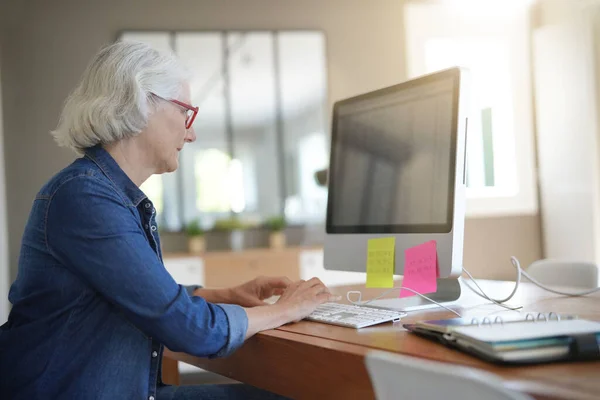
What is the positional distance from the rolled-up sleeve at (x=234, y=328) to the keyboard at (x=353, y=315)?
19 centimetres

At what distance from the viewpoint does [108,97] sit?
1.42 m

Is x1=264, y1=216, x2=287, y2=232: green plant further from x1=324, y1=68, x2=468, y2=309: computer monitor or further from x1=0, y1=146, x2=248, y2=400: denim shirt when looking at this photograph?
x1=0, y1=146, x2=248, y2=400: denim shirt

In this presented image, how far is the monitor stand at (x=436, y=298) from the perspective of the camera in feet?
5.25

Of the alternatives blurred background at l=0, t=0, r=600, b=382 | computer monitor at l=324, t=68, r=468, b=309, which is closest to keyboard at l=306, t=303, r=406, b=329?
computer monitor at l=324, t=68, r=468, b=309

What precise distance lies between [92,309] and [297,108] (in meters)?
3.51

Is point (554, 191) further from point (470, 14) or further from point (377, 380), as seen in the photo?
point (377, 380)

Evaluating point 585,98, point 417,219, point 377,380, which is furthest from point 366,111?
point 585,98

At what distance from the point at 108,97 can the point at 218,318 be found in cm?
53

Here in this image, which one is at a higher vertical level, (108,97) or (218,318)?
(108,97)

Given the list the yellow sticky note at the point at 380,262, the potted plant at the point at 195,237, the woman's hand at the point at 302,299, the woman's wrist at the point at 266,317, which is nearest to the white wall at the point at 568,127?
the potted plant at the point at 195,237

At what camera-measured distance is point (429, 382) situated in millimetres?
708

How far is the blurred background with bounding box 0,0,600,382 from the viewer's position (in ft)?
13.9

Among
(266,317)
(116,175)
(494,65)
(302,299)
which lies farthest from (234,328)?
(494,65)

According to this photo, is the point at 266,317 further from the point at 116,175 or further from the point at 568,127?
the point at 568,127
